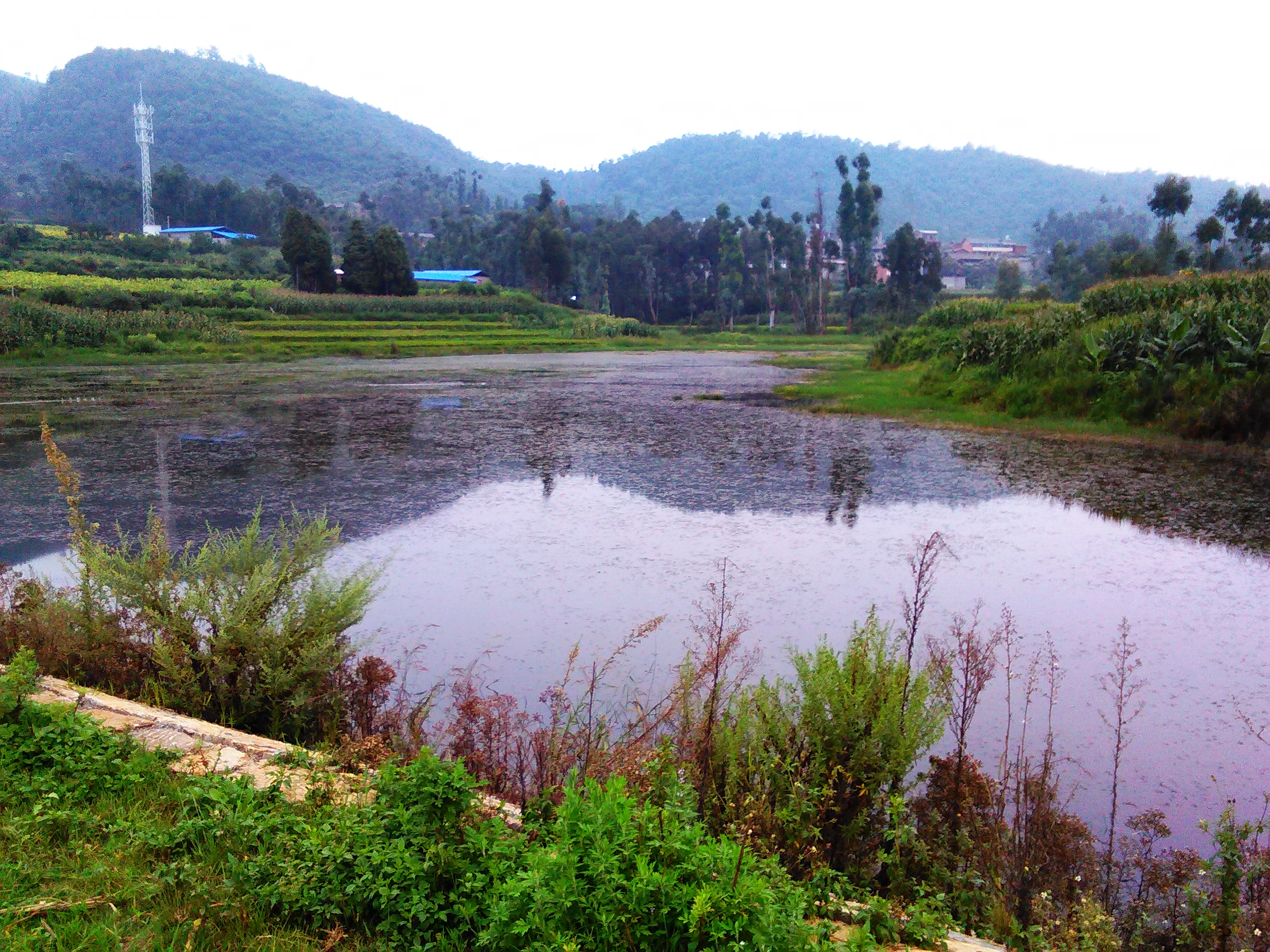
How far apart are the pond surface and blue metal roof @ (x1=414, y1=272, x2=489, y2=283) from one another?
62069 mm

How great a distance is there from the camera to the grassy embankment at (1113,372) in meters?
15.2

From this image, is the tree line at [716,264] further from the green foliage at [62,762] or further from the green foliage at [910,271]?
the green foliage at [62,762]

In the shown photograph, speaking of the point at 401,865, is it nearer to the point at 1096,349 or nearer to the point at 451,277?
the point at 1096,349

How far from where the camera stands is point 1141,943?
3.35 metres

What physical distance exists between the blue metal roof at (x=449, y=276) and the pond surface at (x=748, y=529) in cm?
6207

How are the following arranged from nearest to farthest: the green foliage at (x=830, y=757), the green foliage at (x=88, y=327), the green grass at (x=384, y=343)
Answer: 1. the green foliage at (x=830, y=757)
2. the green foliage at (x=88, y=327)
3. the green grass at (x=384, y=343)

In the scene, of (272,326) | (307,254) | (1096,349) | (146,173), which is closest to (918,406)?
(1096,349)

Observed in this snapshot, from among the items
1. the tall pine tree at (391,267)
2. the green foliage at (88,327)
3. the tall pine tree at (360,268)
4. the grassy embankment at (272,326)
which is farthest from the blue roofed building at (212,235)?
the green foliage at (88,327)

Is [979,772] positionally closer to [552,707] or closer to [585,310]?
[552,707]

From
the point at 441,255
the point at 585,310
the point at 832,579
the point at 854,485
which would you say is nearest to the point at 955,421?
the point at 854,485

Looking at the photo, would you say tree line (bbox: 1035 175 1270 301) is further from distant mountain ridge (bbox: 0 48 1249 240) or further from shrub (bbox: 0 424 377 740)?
distant mountain ridge (bbox: 0 48 1249 240)

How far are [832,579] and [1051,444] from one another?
29.8 feet

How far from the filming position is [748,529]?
973cm

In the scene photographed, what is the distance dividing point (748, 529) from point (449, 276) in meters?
74.8
